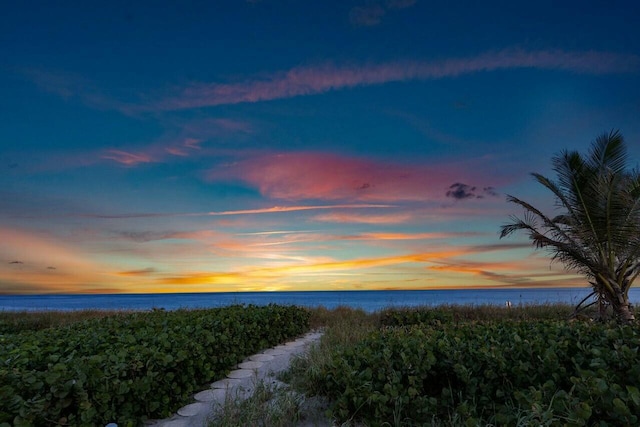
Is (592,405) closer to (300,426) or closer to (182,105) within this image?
(300,426)

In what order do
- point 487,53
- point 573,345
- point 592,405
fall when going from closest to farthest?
1. point 592,405
2. point 573,345
3. point 487,53

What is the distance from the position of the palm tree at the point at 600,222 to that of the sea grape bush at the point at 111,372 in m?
9.58

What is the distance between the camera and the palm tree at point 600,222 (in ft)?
35.7

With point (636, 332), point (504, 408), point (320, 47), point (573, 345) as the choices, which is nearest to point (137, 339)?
point (504, 408)

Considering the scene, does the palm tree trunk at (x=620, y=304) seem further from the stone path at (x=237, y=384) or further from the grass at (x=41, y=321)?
the grass at (x=41, y=321)

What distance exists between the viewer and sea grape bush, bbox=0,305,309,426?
3596mm

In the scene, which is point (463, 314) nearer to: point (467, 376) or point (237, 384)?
point (237, 384)

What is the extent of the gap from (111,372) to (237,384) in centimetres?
252

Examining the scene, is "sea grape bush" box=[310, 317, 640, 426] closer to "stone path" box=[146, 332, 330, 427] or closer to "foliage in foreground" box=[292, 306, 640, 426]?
"foliage in foreground" box=[292, 306, 640, 426]

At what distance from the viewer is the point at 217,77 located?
11.1 m

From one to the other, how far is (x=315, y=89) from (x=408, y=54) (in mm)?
2721

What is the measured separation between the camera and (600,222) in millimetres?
11203

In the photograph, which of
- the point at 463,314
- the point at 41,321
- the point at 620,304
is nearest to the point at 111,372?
the point at 463,314

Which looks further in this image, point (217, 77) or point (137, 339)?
point (217, 77)
